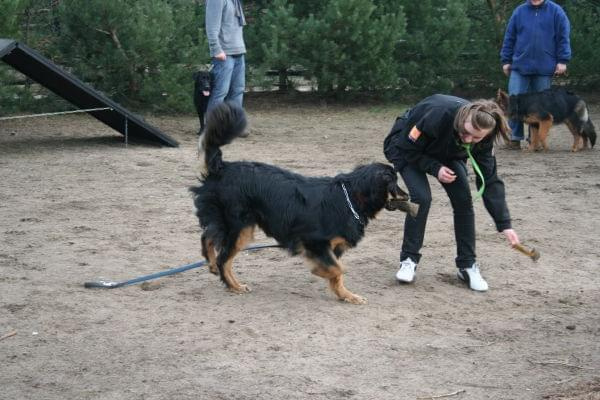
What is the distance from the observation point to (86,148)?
10.7 metres

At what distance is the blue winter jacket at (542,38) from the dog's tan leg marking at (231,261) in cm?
642

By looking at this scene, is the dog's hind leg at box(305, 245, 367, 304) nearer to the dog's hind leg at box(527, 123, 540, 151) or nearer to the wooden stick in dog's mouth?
the wooden stick in dog's mouth

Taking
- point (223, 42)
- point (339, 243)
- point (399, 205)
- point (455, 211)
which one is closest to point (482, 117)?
point (399, 205)

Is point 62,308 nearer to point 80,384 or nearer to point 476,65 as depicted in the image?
point 80,384

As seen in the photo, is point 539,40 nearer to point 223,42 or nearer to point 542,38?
point 542,38

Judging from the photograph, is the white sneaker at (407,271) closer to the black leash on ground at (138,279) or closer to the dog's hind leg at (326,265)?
the dog's hind leg at (326,265)

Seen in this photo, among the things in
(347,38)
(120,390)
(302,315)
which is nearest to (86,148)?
(347,38)

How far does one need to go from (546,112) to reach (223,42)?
4207 mm

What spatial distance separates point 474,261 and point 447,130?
1.03m

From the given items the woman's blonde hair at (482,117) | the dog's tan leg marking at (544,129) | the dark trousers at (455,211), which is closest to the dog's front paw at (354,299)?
the dark trousers at (455,211)

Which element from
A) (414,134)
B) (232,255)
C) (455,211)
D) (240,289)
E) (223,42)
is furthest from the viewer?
(223,42)

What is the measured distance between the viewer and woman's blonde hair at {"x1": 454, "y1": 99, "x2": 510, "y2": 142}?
16.1ft

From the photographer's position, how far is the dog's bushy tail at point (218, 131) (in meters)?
5.21

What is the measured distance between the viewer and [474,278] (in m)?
5.68
